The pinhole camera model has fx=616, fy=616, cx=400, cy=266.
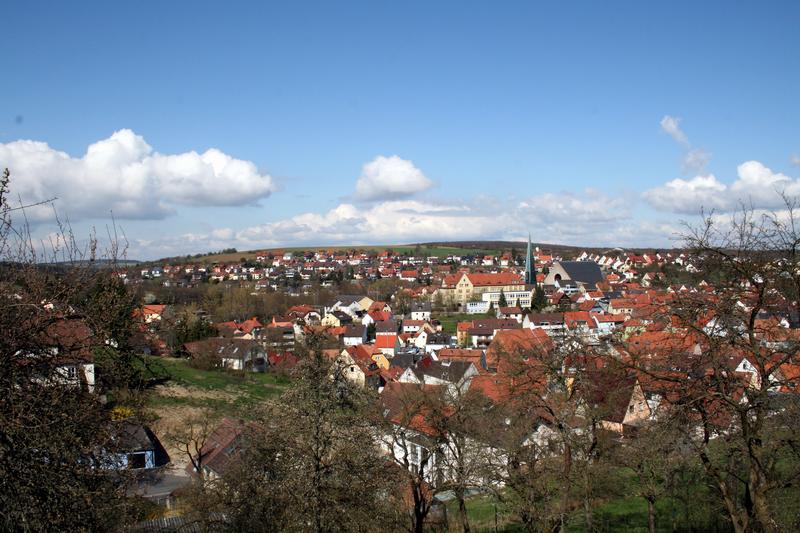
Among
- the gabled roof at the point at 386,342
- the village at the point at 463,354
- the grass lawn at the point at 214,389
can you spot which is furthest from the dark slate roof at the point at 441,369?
the gabled roof at the point at 386,342

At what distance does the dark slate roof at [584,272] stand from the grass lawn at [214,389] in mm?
61504

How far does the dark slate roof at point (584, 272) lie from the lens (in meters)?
89.7

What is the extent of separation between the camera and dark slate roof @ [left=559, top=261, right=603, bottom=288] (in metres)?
89.7

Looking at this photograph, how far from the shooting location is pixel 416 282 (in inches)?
4038

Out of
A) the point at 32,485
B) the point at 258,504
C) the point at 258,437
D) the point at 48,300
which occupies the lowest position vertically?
the point at 258,504

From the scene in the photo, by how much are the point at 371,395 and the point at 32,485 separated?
5941 millimetres

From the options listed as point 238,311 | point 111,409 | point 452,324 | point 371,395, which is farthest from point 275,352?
point 111,409

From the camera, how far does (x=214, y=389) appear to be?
105ft

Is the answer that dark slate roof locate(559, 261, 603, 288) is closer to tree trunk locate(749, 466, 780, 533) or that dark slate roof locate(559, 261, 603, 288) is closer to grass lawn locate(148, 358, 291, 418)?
grass lawn locate(148, 358, 291, 418)

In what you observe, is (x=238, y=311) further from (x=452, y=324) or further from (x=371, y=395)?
(x=371, y=395)

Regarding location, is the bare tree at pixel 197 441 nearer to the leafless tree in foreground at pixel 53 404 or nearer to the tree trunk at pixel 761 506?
the leafless tree in foreground at pixel 53 404

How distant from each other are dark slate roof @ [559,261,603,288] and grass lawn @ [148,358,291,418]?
6150 centimetres

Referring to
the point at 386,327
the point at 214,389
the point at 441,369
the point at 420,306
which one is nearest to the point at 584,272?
the point at 420,306

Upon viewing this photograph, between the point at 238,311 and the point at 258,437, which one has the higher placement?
the point at 258,437
